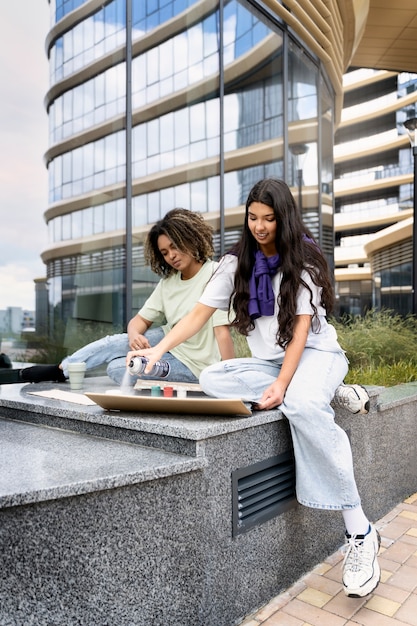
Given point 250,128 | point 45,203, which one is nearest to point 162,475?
point 45,203

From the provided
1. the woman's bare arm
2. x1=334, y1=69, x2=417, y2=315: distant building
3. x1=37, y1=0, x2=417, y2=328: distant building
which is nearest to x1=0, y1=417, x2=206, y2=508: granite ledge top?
the woman's bare arm

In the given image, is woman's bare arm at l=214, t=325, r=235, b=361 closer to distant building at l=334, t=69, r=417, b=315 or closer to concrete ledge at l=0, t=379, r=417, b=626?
concrete ledge at l=0, t=379, r=417, b=626

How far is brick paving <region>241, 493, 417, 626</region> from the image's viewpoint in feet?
7.31

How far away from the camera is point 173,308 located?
3.47 metres

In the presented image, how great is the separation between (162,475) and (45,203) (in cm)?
350

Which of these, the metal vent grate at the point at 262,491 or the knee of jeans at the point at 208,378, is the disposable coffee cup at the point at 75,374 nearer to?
the knee of jeans at the point at 208,378

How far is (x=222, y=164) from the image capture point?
632 cm

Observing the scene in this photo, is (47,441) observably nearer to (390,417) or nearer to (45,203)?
(390,417)

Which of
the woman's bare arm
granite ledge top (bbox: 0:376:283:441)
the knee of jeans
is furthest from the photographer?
the woman's bare arm

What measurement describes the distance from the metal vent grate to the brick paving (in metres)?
0.36

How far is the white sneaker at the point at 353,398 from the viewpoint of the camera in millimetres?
2742

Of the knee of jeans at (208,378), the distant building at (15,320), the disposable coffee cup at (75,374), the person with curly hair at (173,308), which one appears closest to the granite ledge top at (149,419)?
the knee of jeans at (208,378)

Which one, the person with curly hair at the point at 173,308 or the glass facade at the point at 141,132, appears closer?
the person with curly hair at the point at 173,308

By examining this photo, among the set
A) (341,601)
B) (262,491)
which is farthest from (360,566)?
(262,491)
